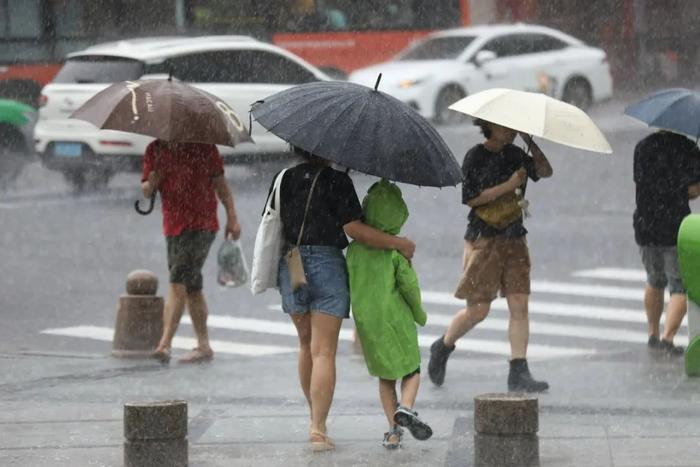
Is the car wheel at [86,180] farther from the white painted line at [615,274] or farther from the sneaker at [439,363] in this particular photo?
the sneaker at [439,363]

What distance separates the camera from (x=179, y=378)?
11086 millimetres

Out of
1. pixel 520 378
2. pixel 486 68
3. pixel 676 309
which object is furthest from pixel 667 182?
pixel 486 68

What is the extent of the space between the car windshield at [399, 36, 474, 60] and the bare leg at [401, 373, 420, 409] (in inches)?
776

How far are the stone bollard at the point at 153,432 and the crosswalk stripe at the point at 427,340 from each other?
494cm

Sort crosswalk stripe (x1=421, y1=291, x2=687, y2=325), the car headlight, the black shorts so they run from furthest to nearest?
the car headlight
crosswalk stripe (x1=421, y1=291, x2=687, y2=325)
the black shorts

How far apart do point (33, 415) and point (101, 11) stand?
60.9 feet

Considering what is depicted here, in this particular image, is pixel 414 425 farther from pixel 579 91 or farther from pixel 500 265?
pixel 579 91

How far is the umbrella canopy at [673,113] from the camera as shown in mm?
11125

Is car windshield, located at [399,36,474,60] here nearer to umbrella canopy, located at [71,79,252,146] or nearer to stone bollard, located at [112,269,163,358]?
stone bollard, located at [112,269,163,358]

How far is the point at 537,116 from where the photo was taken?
9625 mm

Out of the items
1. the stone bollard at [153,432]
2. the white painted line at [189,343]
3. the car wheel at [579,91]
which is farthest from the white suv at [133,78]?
the stone bollard at [153,432]

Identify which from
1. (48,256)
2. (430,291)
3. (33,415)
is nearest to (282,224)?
(33,415)

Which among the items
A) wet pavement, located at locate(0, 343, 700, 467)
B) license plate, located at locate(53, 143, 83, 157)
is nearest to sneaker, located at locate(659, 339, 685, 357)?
wet pavement, located at locate(0, 343, 700, 467)

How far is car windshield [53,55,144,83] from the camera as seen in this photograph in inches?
867
